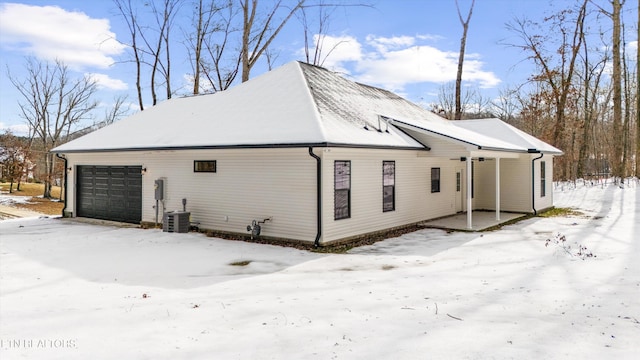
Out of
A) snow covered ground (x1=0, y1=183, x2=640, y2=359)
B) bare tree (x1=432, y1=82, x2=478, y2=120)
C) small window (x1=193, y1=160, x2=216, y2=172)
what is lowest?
snow covered ground (x1=0, y1=183, x2=640, y2=359)

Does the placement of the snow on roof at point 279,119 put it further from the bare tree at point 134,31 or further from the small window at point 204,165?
the bare tree at point 134,31

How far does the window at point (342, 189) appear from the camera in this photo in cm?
969

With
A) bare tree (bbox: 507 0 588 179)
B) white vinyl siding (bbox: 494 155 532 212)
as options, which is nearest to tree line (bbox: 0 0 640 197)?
bare tree (bbox: 507 0 588 179)

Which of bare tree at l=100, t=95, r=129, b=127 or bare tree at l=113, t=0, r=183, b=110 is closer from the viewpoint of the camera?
bare tree at l=113, t=0, r=183, b=110

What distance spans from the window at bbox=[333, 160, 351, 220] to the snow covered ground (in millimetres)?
1051

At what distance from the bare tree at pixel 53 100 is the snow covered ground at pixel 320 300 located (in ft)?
83.1

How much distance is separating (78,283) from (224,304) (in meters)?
2.75

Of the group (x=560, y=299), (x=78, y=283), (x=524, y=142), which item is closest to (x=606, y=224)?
(x=524, y=142)

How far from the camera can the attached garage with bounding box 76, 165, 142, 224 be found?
13.2 metres

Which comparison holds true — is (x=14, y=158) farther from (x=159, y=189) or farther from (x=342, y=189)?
(x=342, y=189)

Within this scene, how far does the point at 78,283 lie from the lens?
21.6ft

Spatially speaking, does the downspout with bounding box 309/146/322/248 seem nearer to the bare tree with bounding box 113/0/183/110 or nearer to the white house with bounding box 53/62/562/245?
the white house with bounding box 53/62/562/245

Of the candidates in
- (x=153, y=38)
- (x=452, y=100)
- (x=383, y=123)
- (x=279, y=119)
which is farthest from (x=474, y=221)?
(x=452, y=100)

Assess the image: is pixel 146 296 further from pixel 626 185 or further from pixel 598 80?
pixel 598 80
